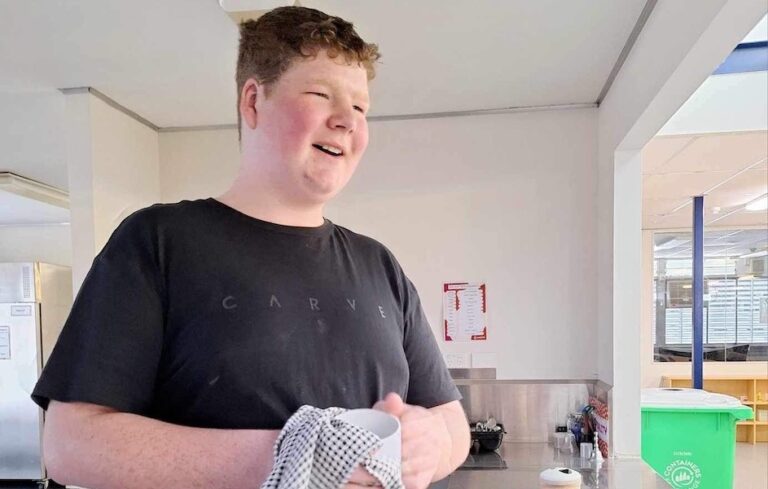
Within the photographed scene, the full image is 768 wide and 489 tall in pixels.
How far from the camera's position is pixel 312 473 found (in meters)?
0.48

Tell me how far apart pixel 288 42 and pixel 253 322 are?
0.35 meters

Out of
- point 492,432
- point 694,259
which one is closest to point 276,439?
point 492,432

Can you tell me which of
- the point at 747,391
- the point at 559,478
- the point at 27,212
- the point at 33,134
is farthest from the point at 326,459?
the point at 747,391

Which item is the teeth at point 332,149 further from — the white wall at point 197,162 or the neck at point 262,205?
the white wall at point 197,162

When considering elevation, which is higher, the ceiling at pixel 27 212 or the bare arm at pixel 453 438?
the ceiling at pixel 27 212

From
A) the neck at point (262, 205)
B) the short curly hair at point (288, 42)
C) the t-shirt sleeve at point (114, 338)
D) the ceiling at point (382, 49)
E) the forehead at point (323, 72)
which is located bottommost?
the t-shirt sleeve at point (114, 338)

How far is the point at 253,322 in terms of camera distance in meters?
0.62

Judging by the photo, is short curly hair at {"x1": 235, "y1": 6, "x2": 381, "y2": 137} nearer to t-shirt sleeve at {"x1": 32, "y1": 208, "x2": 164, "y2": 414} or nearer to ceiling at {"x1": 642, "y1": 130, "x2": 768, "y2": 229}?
t-shirt sleeve at {"x1": 32, "y1": 208, "x2": 164, "y2": 414}

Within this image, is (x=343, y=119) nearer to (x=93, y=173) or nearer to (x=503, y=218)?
(x=93, y=173)

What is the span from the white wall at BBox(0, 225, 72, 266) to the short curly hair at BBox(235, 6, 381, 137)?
5.17 m

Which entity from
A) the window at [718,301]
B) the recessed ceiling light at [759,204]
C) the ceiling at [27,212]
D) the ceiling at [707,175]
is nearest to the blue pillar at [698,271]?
the ceiling at [707,175]

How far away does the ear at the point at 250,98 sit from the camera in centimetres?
70

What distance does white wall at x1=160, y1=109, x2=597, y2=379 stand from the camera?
2.22 m

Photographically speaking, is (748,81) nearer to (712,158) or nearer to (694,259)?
(712,158)
